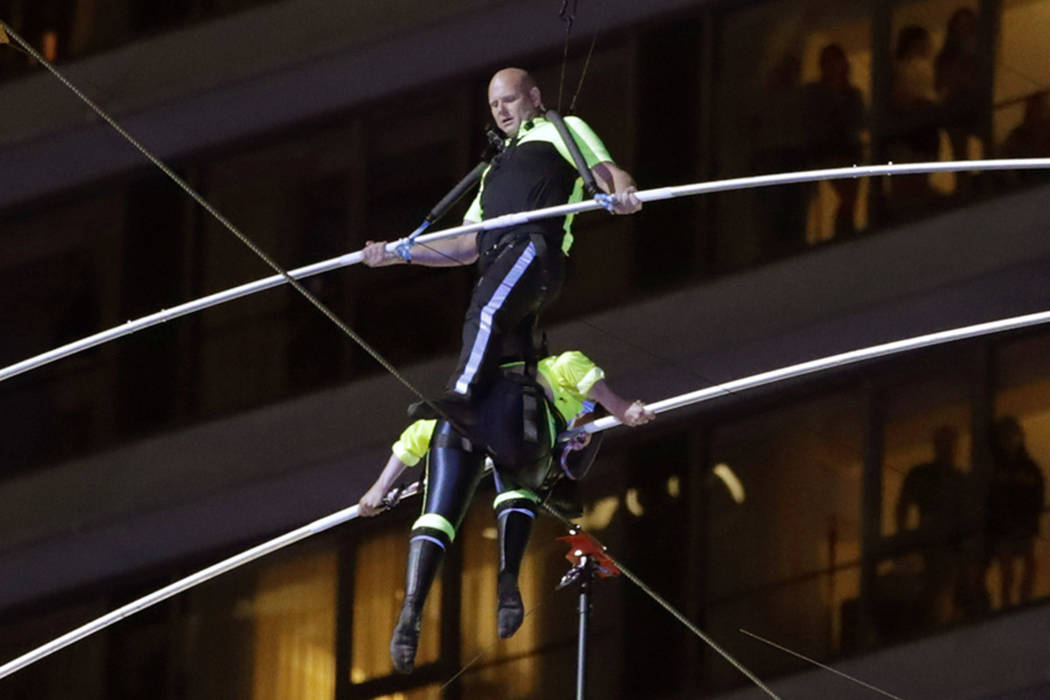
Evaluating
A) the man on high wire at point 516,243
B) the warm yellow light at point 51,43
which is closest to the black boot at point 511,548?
the man on high wire at point 516,243

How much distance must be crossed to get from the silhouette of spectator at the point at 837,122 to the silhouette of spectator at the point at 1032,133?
60 centimetres

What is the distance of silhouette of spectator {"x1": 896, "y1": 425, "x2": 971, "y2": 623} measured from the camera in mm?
11547

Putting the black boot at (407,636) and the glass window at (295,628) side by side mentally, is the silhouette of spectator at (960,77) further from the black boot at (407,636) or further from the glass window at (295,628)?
the black boot at (407,636)

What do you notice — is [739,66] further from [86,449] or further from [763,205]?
[86,449]

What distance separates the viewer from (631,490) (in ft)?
39.0

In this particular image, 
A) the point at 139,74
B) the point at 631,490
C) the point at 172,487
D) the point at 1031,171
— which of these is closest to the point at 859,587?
the point at 631,490

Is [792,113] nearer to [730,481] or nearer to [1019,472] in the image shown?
[730,481]

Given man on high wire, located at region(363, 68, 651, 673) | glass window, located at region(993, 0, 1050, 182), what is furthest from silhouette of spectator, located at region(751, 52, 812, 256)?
man on high wire, located at region(363, 68, 651, 673)

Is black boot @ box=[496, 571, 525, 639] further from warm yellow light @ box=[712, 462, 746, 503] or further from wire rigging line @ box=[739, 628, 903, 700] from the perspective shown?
warm yellow light @ box=[712, 462, 746, 503]

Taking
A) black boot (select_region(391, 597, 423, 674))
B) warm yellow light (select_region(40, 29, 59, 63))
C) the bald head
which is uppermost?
warm yellow light (select_region(40, 29, 59, 63))

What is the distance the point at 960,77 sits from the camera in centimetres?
1191

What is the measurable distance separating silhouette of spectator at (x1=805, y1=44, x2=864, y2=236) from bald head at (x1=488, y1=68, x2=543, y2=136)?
3.08 m

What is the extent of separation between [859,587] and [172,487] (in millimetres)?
2893

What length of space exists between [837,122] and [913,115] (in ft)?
0.98
